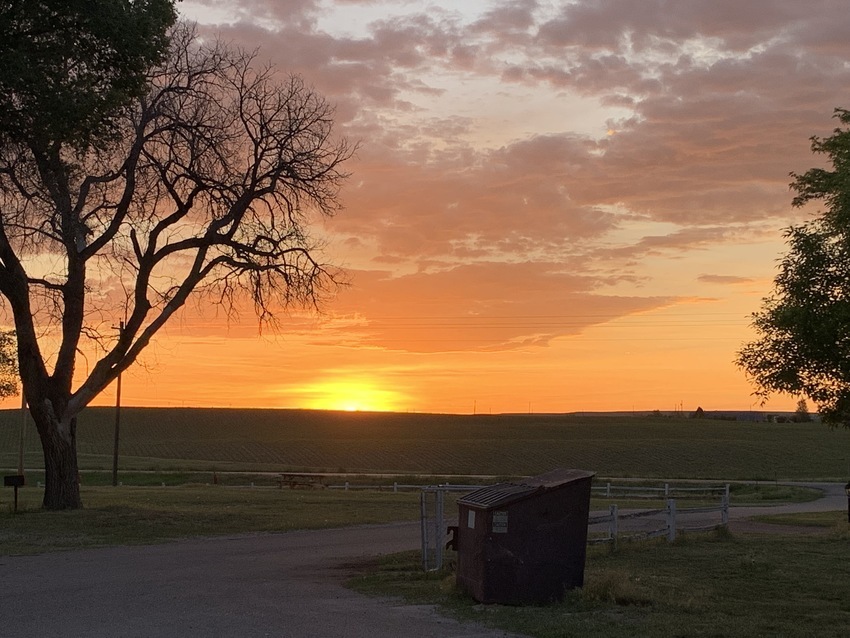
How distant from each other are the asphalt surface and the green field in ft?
174

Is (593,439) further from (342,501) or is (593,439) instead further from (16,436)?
(342,501)

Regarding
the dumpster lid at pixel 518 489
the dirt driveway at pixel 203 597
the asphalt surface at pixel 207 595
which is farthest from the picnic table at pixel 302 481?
the dumpster lid at pixel 518 489

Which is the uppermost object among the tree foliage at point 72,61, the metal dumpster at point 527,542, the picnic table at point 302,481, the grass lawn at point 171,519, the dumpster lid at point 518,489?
the tree foliage at point 72,61

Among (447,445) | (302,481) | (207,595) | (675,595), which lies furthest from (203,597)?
(447,445)

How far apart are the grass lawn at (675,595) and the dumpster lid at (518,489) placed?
116 centimetres

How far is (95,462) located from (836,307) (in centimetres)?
6269

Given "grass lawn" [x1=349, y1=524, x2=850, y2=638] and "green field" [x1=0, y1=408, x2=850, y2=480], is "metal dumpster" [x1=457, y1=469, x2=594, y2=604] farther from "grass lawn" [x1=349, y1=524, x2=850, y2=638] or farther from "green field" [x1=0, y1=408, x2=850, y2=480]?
"green field" [x1=0, y1=408, x2=850, y2=480]

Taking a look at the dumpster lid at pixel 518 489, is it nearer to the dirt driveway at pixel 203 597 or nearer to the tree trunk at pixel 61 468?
the dirt driveway at pixel 203 597

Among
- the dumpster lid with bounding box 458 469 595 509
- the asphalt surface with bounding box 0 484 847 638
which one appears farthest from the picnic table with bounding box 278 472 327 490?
the dumpster lid with bounding box 458 469 595 509

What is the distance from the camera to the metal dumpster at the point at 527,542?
12.1 m

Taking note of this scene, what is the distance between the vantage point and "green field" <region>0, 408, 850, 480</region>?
79.2 m

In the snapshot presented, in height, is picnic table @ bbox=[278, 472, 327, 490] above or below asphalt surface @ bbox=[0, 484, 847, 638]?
below

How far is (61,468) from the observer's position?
27047 millimetres

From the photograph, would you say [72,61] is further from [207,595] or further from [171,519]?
[207,595]
